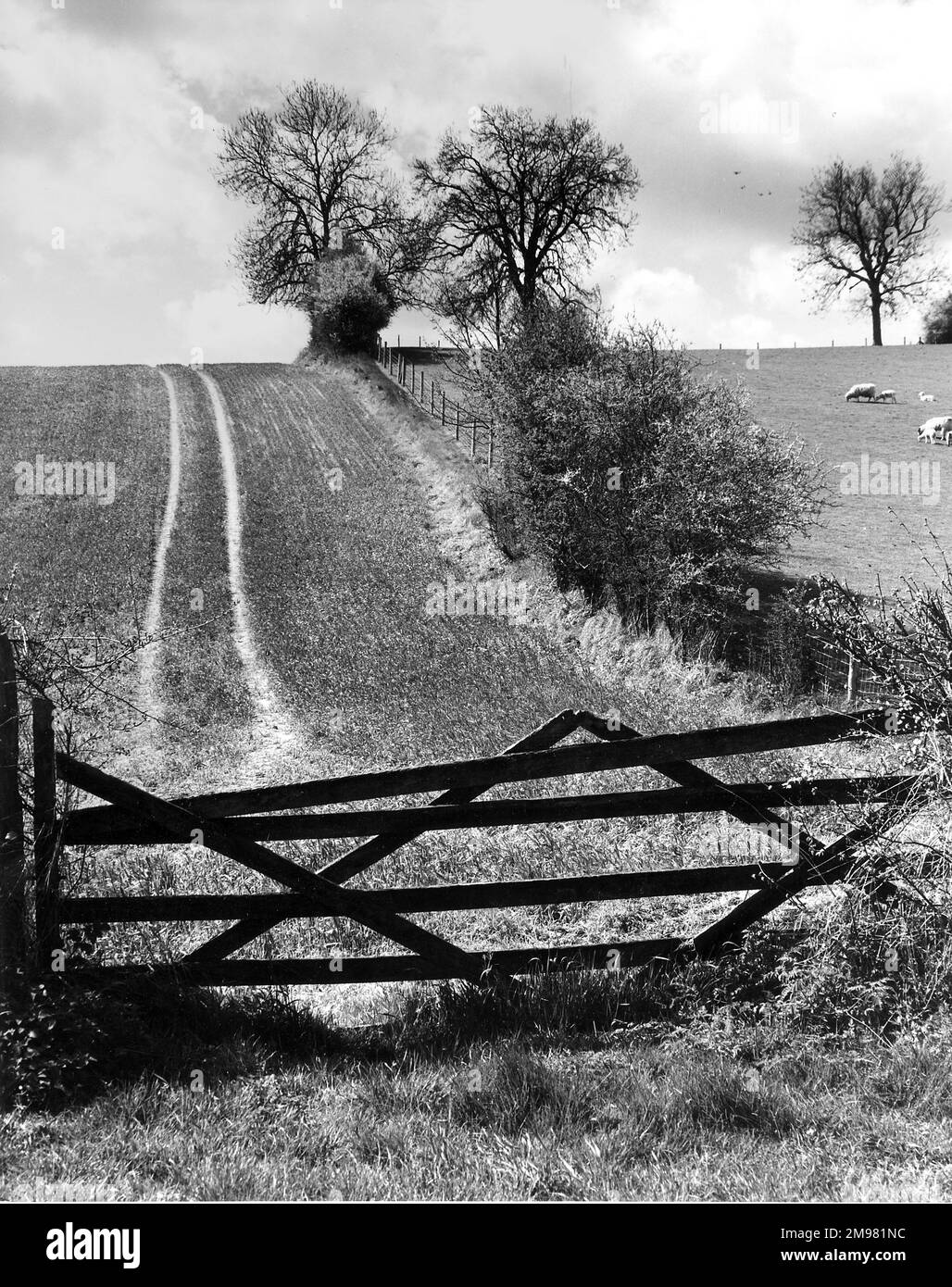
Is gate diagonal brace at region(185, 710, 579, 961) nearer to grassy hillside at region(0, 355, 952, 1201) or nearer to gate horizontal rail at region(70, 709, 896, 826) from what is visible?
gate horizontal rail at region(70, 709, 896, 826)

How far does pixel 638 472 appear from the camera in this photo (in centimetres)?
1966

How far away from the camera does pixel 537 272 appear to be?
46.1 metres

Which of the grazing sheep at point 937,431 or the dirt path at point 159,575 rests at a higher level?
the grazing sheep at point 937,431

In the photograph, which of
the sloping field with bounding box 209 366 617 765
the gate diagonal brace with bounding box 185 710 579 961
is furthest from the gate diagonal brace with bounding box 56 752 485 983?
the sloping field with bounding box 209 366 617 765

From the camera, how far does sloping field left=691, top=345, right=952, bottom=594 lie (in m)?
25.4

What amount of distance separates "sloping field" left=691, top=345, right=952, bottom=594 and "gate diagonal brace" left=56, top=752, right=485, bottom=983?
28.6ft

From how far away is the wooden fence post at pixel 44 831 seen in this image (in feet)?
16.5

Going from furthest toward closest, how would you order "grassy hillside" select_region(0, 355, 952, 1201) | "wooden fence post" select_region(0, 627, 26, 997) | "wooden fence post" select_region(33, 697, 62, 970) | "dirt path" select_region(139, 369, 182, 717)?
"dirt path" select_region(139, 369, 182, 717)
"wooden fence post" select_region(33, 697, 62, 970)
"wooden fence post" select_region(0, 627, 26, 997)
"grassy hillside" select_region(0, 355, 952, 1201)

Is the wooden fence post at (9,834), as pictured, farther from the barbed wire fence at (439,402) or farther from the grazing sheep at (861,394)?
the grazing sheep at (861,394)

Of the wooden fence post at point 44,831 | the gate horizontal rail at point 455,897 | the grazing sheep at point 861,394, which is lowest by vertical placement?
the gate horizontal rail at point 455,897

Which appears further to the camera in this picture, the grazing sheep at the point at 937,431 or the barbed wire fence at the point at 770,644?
the grazing sheep at the point at 937,431

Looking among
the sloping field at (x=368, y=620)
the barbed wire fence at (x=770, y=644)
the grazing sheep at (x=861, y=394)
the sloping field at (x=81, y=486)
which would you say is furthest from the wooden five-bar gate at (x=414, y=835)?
the grazing sheep at (x=861, y=394)

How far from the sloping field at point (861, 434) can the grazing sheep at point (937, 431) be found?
20.8 inches

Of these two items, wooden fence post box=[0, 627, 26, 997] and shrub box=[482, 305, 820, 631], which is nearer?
wooden fence post box=[0, 627, 26, 997]
